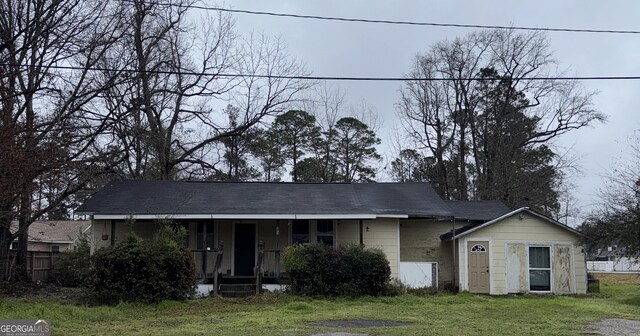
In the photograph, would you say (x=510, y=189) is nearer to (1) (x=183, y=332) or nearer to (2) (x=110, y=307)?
(2) (x=110, y=307)

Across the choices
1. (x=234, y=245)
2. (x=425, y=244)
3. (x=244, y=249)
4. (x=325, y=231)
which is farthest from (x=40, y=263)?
(x=425, y=244)

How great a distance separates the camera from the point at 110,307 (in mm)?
16984

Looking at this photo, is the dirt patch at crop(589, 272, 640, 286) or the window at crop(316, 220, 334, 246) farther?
the dirt patch at crop(589, 272, 640, 286)

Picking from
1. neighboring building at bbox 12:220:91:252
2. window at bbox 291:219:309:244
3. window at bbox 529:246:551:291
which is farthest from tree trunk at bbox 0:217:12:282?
neighboring building at bbox 12:220:91:252

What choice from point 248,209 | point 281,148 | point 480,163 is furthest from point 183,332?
point 480,163

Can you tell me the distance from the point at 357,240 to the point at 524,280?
20.0 feet

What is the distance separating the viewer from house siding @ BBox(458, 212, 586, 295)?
22.7 m

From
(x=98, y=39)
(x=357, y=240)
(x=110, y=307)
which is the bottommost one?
(x=110, y=307)

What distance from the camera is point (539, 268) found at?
23.0 meters

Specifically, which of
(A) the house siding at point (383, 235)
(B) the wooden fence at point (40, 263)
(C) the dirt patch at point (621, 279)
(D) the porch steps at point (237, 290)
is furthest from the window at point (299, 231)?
(C) the dirt patch at point (621, 279)

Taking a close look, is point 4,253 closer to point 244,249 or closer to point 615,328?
point 244,249

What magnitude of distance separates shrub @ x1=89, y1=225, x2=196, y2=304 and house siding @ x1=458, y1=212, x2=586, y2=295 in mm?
10296

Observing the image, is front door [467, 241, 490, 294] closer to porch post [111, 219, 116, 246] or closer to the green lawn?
the green lawn

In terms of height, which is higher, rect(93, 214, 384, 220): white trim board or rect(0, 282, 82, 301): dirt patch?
rect(93, 214, 384, 220): white trim board
